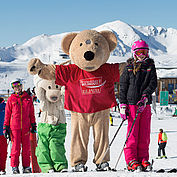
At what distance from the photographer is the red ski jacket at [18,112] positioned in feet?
15.9

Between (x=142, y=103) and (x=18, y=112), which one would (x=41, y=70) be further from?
(x=142, y=103)

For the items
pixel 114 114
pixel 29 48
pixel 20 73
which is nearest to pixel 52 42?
pixel 29 48

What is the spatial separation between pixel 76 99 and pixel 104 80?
0.48 m

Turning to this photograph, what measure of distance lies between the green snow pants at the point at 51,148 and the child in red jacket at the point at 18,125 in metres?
0.22

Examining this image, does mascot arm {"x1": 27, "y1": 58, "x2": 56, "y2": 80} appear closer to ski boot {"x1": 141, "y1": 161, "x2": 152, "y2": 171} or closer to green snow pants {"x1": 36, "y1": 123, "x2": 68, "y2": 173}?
green snow pants {"x1": 36, "y1": 123, "x2": 68, "y2": 173}

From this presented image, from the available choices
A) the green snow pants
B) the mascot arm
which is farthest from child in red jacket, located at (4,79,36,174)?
the mascot arm

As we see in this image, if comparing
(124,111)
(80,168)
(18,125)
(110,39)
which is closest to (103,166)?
(80,168)

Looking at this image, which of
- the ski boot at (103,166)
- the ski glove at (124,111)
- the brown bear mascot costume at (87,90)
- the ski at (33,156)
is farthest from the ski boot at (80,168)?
the ski at (33,156)

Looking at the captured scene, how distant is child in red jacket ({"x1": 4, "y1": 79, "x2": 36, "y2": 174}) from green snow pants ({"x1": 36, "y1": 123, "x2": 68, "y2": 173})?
225 millimetres

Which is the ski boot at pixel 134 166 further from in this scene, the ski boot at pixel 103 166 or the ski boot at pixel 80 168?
the ski boot at pixel 80 168

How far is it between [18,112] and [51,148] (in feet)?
2.49

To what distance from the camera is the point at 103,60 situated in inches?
175

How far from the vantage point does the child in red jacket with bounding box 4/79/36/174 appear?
4793 mm

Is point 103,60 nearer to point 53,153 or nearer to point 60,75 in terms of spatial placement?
A: point 60,75
